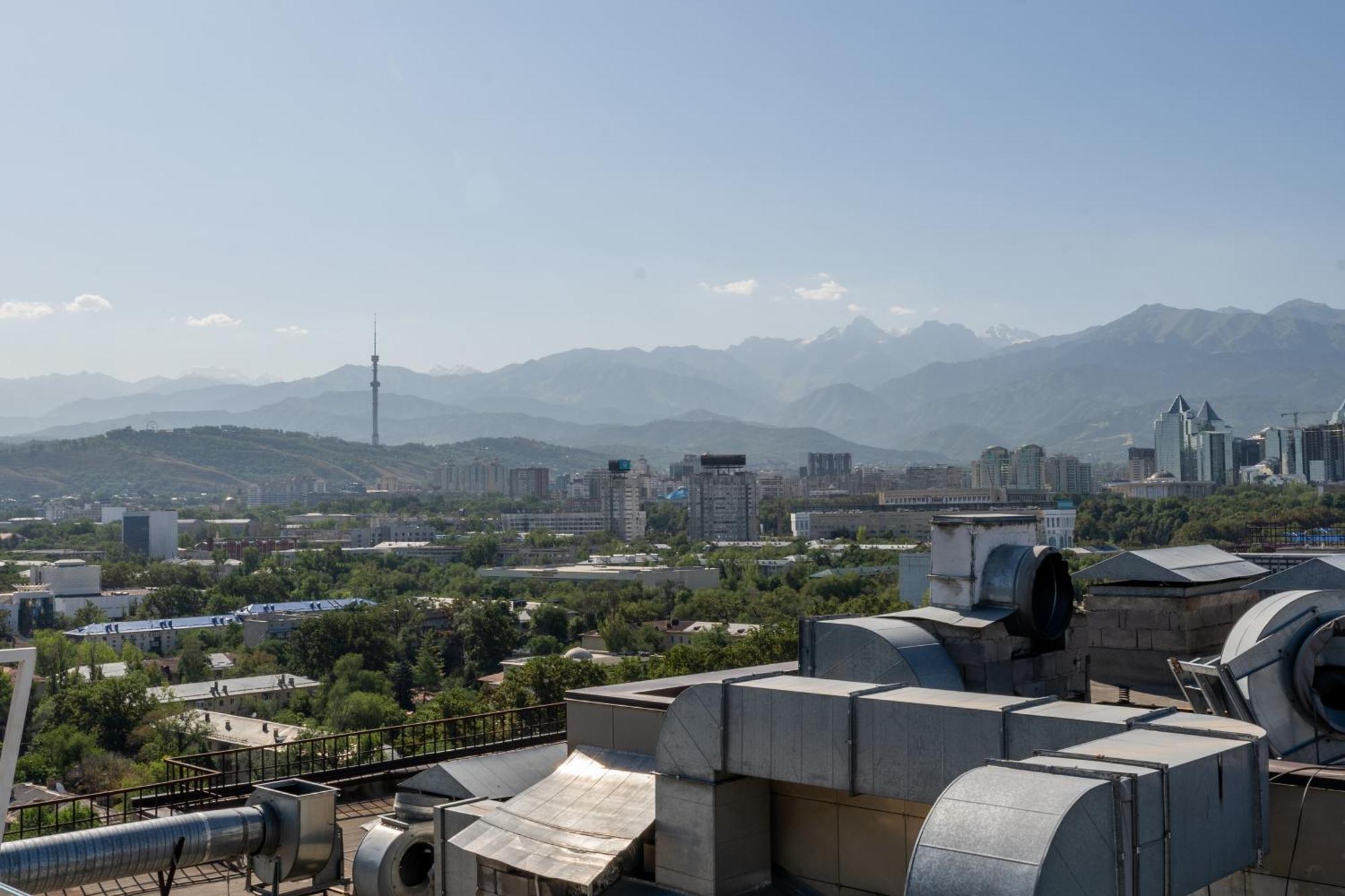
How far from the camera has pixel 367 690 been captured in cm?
5553

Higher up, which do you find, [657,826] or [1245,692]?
[1245,692]

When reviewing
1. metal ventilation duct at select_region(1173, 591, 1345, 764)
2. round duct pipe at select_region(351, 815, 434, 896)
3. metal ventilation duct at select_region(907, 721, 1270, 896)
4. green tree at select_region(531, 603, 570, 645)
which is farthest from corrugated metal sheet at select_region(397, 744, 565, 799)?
green tree at select_region(531, 603, 570, 645)

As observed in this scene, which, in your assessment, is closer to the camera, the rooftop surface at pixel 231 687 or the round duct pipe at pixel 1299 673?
the round duct pipe at pixel 1299 673

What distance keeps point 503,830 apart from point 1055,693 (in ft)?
15.9

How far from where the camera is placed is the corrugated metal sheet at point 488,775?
1116cm

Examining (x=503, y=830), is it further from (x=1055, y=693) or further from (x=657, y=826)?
(x=1055, y=693)

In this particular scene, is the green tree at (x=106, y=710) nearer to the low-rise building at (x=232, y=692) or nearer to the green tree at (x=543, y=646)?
the low-rise building at (x=232, y=692)

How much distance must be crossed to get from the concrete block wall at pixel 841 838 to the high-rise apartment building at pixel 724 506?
141390 mm

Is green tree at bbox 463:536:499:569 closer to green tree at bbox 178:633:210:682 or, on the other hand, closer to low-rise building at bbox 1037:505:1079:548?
green tree at bbox 178:633:210:682

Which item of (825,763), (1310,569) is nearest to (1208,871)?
(825,763)

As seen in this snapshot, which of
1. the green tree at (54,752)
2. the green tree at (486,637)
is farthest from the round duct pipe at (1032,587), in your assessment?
the green tree at (486,637)

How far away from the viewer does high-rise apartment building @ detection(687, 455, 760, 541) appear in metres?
151

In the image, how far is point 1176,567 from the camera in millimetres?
11828

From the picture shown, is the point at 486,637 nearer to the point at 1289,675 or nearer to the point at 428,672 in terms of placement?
the point at 428,672
